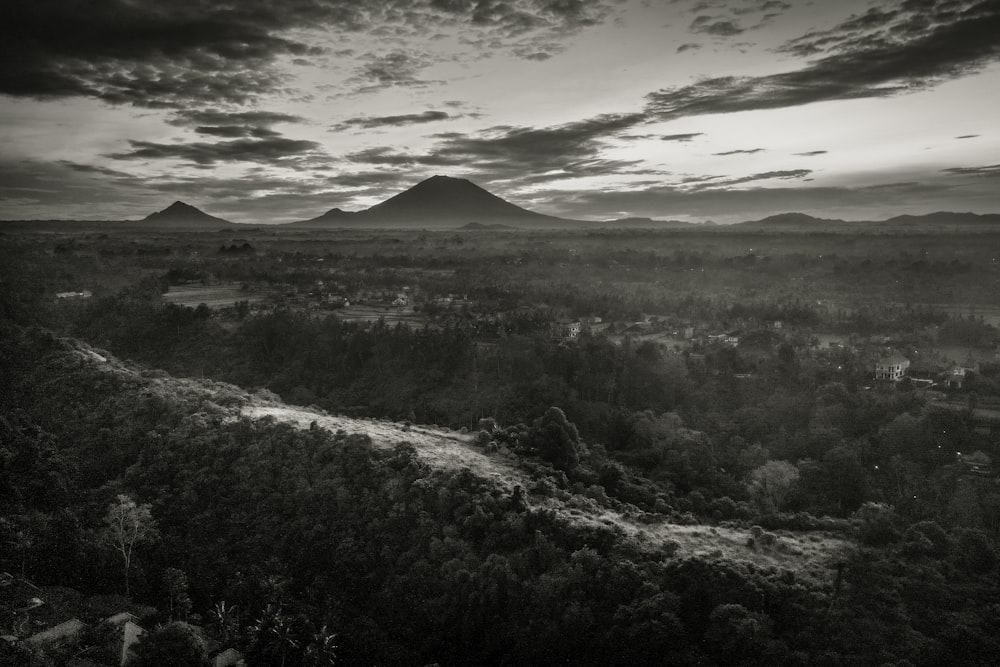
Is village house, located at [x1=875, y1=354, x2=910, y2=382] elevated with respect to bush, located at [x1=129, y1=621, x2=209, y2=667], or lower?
elevated

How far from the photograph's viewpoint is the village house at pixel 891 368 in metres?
42.9

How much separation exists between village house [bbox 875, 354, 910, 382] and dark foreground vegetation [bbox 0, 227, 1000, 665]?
141cm

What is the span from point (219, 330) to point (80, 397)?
83.9 feet

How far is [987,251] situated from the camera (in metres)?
93.0

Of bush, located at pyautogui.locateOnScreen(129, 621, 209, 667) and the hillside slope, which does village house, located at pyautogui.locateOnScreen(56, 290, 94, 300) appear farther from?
bush, located at pyautogui.locateOnScreen(129, 621, 209, 667)

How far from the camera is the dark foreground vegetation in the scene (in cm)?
1866

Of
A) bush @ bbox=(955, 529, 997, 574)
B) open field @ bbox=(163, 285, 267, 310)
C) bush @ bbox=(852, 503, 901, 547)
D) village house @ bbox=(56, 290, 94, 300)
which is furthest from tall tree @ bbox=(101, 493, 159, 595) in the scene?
village house @ bbox=(56, 290, 94, 300)

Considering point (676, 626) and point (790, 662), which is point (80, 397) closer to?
point (676, 626)

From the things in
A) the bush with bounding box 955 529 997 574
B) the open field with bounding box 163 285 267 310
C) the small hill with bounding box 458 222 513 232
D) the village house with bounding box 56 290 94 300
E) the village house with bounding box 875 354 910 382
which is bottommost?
the bush with bounding box 955 529 997 574

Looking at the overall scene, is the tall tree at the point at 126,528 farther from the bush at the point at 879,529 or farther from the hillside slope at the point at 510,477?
the bush at the point at 879,529

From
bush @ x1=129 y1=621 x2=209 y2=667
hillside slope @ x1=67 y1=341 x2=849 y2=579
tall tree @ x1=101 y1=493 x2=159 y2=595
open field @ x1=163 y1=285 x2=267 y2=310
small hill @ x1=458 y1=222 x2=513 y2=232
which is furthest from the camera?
small hill @ x1=458 y1=222 x2=513 y2=232

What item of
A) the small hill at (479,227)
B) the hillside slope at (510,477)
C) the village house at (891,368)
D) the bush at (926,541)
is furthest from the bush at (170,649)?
the small hill at (479,227)

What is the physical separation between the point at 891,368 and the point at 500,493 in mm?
33013

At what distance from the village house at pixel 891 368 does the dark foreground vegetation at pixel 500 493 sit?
4.62ft
